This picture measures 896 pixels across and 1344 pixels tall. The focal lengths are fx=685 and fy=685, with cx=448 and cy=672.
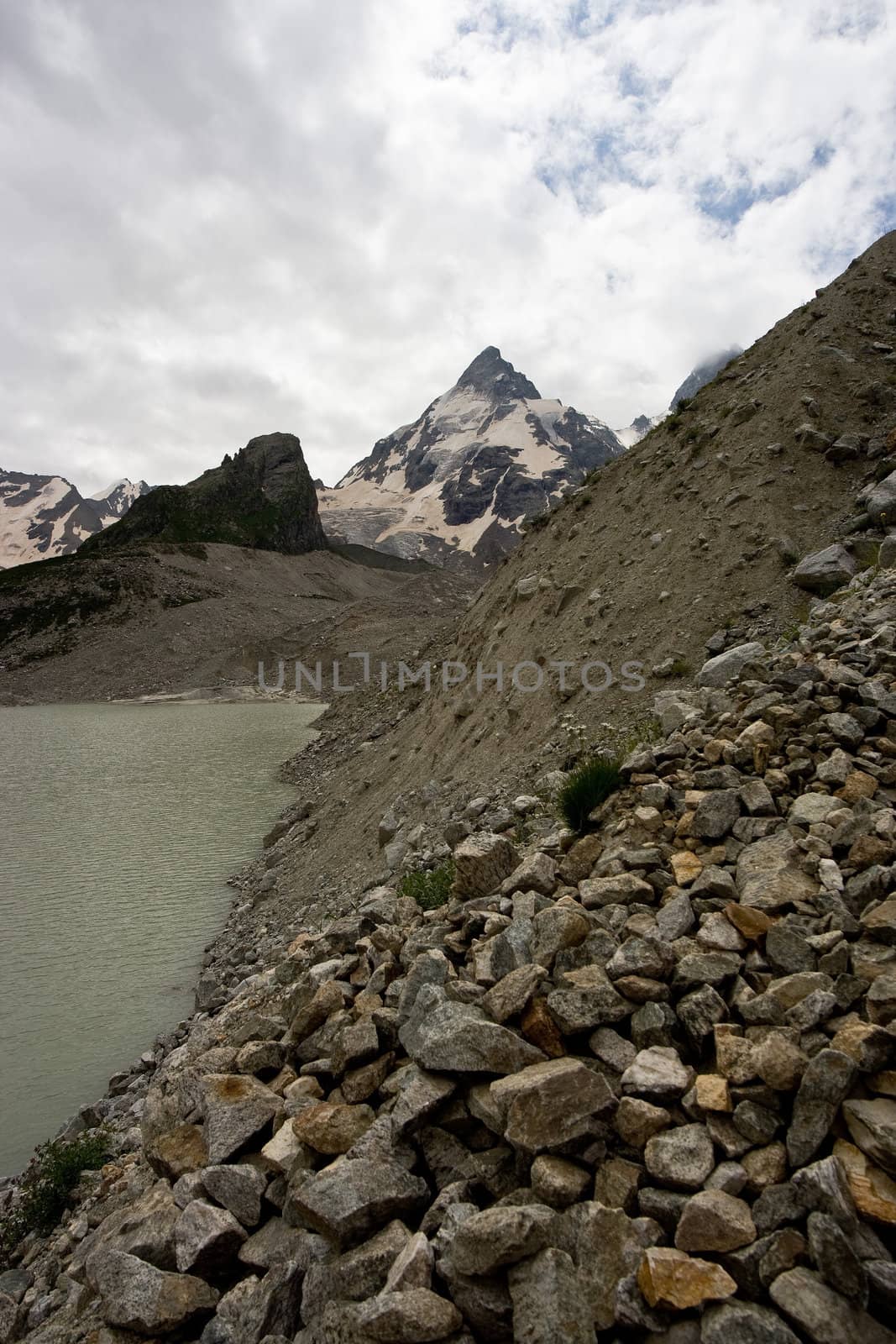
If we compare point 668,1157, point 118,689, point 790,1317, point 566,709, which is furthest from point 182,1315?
point 118,689

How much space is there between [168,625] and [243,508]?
2754 inches

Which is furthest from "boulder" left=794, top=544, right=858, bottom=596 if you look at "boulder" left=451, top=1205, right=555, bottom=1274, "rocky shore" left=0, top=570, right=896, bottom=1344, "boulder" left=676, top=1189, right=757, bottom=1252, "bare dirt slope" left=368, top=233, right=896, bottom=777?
"boulder" left=451, top=1205, right=555, bottom=1274

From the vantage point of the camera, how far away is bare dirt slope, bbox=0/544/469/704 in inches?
3797

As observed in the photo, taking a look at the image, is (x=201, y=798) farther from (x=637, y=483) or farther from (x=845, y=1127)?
(x=845, y=1127)

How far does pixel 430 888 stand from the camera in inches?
330

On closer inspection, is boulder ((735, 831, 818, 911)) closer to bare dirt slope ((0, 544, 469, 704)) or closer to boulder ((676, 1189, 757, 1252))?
boulder ((676, 1189, 757, 1252))

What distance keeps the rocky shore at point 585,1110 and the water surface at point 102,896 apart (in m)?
5.43

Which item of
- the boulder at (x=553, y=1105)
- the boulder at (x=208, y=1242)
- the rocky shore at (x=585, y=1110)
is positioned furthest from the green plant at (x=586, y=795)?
the boulder at (x=208, y=1242)

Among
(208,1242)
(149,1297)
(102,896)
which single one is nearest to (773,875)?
(208,1242)

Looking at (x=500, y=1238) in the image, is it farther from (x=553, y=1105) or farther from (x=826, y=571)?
(x=826, y=571)

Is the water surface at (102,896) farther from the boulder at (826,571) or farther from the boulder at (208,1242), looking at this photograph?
the boulder at (826,571)

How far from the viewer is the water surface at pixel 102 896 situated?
38.8 feet

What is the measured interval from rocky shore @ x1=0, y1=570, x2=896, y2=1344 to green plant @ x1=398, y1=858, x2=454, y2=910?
0.86 metres

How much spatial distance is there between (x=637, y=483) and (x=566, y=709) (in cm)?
916
